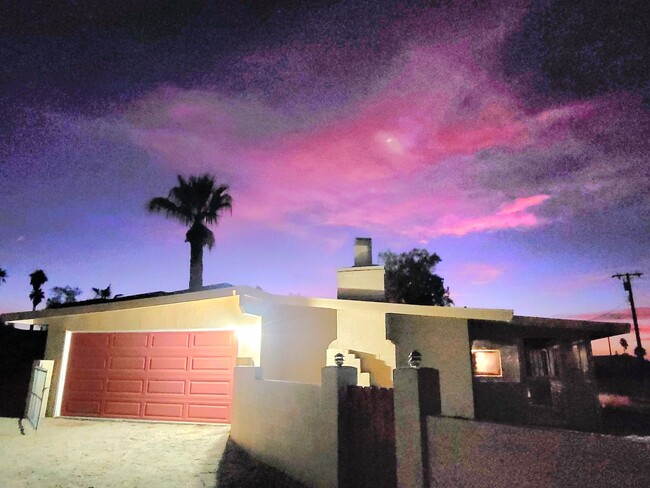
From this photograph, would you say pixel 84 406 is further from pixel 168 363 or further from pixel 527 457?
pixel 527 457

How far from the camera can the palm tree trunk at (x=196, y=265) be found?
2239 cm

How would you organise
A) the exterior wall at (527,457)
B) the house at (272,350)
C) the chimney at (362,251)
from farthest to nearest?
1. the chimney at (362,251)
2. the house at (272,350)
3. the exterior wall at (527,457)

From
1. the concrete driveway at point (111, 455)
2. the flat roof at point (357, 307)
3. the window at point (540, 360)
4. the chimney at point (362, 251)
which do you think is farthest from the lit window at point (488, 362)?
the concrete driveway at point (111, 455)

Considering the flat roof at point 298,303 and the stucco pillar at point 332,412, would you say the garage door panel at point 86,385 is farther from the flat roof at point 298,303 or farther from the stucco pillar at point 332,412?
the stucco pillar at point 332,412

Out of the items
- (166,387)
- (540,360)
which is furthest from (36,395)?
(540,360)

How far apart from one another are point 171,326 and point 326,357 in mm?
4265

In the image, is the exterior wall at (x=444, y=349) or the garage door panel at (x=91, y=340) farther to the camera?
the garage door panel at (x=91, y=340)

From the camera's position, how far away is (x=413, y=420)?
452 centimetres

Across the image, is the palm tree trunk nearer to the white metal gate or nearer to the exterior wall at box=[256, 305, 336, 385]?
the white metal gate

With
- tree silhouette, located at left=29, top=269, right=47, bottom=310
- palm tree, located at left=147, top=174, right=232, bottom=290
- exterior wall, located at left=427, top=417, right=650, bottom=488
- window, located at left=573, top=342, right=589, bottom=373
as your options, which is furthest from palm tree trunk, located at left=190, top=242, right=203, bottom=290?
tree silhouette, located at left=29, top=269, right=47, bottom=310

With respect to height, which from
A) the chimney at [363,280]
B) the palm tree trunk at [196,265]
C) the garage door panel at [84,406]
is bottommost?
the garage door panel at [84,406]

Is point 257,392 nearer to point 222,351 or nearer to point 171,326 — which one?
point 222,351

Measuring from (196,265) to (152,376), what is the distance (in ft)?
39.5

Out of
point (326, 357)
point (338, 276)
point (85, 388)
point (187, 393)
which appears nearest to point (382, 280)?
point (338, 276)
